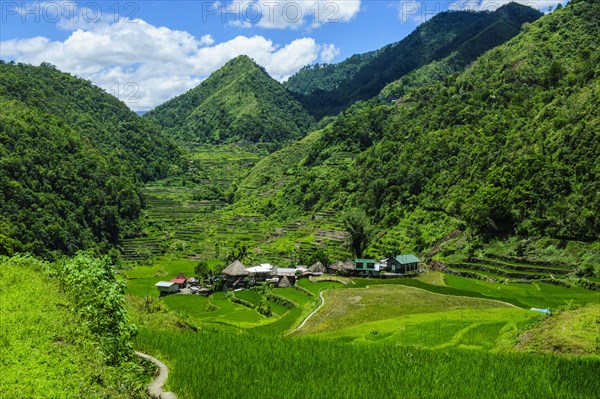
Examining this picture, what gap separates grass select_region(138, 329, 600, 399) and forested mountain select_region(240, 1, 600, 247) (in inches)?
1604

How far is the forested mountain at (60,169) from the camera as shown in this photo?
319 feet

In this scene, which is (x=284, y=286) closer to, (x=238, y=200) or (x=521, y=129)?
(x=521, y=129)

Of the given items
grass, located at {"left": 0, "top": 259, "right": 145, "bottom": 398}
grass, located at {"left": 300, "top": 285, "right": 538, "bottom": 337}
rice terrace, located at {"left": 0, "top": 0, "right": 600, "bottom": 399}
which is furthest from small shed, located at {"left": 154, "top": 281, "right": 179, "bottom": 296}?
grass, located at {"left": 0, "top": 259, "right": 145, "bottom": 398}

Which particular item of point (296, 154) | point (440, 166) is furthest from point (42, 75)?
point (440, 166)

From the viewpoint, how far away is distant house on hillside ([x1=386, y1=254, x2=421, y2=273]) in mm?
58575

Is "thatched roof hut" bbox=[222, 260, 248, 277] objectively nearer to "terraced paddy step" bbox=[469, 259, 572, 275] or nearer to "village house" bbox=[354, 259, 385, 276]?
"village house" bbox=[354, 259, 385, 276]

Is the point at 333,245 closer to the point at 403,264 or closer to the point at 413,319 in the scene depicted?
the point at 403,264

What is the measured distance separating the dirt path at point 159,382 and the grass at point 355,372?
0.23 meters

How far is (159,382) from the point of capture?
11.8 m

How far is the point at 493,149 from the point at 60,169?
95877 millimetres

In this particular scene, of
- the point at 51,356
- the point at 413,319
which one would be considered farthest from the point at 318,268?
the point at 51,356

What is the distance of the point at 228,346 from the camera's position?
16.0m

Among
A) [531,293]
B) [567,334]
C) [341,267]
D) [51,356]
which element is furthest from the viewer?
[341,267]

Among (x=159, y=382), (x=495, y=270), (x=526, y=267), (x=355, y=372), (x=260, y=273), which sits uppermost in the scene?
(x=159, y=382)
